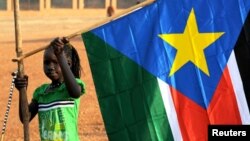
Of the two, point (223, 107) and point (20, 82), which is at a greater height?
point (20, 82)

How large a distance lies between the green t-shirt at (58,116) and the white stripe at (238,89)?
108cm

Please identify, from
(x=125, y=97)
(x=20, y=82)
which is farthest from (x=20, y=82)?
(x=125, y=97)

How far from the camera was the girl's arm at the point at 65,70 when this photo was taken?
4.27 metres

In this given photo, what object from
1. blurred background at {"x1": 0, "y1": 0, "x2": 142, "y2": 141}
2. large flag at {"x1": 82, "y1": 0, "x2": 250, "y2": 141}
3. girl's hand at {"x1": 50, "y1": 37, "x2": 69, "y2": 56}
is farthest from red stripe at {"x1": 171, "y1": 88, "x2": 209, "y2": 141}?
blurred background at {"x1": 0, "y1": 0, "x2": 142, "y2": 141}

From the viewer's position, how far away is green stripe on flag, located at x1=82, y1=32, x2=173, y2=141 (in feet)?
16.0

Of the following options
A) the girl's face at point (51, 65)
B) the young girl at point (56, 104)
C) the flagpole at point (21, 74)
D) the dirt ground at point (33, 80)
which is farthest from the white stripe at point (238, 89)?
Answer: the dirt ground at point (33, 80)

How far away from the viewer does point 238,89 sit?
501 cm

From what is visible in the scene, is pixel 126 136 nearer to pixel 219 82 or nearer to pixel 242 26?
pixel 219 82

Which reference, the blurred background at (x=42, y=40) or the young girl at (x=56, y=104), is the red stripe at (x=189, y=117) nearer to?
the young girl at (x=56, y=104)

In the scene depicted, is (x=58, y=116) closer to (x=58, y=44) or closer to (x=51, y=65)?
(x=51, y=65)

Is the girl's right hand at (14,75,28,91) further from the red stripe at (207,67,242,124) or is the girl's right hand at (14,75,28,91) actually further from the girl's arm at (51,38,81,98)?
the red stripe at (207,67,242,124)

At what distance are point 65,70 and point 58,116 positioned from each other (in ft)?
0.99

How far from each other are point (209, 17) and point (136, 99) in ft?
2.27

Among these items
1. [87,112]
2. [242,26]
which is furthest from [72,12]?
[242,26]
